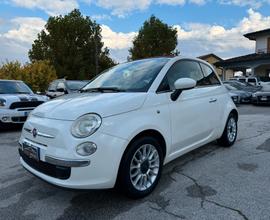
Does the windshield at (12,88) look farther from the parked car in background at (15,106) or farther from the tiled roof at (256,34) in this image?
the tiled roof at (256,34)

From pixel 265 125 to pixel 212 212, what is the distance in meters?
6.03

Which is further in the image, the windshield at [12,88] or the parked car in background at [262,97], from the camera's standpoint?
the parked car in background at [262,97]

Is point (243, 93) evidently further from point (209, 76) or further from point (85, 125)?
point (85, 125)

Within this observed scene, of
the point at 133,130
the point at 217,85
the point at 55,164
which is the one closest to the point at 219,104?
the point at 217,85

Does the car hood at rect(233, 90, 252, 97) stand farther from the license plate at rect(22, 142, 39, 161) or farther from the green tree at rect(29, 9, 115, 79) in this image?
the green tree at rect(29, 9, 115, 79)

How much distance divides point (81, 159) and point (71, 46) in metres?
33.6

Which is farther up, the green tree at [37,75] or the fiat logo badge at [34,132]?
the green tree at [37,75]

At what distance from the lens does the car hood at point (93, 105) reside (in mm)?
3289

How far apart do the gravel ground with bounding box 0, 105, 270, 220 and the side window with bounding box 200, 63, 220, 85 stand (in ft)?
4.33

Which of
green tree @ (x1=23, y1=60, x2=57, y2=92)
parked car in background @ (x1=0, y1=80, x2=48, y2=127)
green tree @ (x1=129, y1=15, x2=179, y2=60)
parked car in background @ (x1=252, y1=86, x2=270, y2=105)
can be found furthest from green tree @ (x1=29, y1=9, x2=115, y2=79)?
parked car in background @ (x1=0, y1=80, x2=48, y2=127)

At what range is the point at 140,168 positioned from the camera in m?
3.62

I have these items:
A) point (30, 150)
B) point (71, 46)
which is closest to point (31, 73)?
point (71, 46)

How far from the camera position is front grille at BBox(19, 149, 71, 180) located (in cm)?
312

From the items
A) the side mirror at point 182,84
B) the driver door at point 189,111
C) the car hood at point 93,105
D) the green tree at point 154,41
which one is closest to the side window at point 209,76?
the driver door at point 189,111
